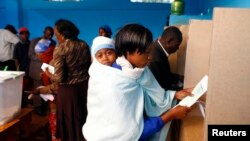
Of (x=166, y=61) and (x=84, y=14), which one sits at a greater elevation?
(x=84, y=14)

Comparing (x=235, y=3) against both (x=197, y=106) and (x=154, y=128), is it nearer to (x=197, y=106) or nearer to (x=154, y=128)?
(x=197, y=106)

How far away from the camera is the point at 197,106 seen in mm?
1194

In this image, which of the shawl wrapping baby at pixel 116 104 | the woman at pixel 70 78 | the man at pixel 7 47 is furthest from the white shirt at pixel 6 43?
the shawl wrapping baby at pixel 116 104

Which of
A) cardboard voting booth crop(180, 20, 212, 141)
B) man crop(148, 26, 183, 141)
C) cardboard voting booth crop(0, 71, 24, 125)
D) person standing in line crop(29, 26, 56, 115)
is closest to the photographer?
cardboard voting booth crop(180, 20, 212, 141)

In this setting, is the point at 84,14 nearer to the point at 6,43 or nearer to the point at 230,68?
the point at 6,43

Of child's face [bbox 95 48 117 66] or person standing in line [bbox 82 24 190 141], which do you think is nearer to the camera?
person standing in line [bbox 82 24 190 141]

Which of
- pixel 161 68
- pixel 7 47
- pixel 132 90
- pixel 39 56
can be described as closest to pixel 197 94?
pixel 132 90

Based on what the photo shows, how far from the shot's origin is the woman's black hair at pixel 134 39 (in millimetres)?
1052

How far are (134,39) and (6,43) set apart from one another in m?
3.31

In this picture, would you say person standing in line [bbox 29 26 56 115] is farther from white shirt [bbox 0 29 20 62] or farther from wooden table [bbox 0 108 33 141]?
wooden table [bbox 0 108 33 141]

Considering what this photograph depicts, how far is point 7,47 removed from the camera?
3.89 m

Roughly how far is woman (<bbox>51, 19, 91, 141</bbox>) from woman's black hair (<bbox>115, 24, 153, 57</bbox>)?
3.88ft

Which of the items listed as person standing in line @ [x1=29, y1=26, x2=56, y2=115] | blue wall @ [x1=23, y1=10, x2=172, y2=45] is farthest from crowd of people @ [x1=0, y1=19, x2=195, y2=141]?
blue wall @ [x1=23, y1=10, x2=172, y2=45]

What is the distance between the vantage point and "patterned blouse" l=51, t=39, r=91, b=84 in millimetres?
2178
